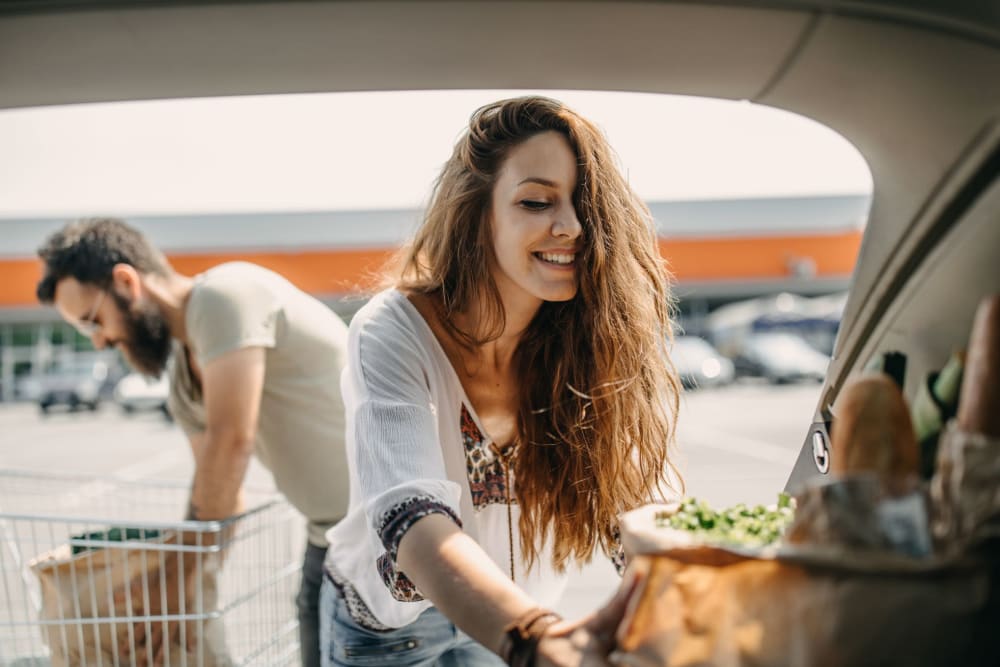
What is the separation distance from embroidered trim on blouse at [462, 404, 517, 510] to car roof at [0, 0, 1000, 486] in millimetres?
749

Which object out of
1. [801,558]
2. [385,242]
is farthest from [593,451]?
[385,242]

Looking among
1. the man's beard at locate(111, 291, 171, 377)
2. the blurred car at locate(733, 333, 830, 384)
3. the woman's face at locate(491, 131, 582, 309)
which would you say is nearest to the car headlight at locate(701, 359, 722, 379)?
the blurred car at locate(733, 333, 830, 384)

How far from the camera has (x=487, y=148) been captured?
5.32 feet

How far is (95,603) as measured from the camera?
6.81ft

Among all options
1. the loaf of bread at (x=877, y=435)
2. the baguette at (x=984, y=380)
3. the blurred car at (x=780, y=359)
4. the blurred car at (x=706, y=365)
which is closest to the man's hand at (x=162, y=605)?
the loaf of bread at (x=877, y=435)

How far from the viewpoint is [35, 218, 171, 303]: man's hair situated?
7.89 ft

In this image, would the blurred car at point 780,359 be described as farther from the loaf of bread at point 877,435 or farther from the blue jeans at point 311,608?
the loaf of bread at point 877,435

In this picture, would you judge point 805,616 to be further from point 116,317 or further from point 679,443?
point 679,443

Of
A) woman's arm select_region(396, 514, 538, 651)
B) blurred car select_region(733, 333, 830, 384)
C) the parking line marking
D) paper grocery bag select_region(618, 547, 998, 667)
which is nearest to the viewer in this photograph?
paper grocery bag select_region(618, 547, 998, 667)

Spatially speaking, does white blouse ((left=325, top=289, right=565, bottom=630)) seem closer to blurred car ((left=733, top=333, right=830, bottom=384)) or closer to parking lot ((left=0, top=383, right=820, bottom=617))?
parking lot ((left=0, top=383, right=820, bottom=617))

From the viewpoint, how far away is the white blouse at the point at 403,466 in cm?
116

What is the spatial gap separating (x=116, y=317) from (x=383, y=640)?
1328 mm

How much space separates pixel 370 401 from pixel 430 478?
17 centimetres

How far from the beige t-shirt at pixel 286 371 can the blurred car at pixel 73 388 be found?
22.9 m
